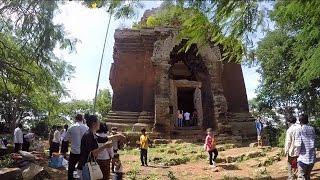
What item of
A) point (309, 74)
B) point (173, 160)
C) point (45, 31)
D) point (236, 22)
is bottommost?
point (173, 160)

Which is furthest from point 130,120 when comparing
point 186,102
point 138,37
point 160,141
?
point 186,102

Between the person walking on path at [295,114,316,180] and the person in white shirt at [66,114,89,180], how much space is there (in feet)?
13.3

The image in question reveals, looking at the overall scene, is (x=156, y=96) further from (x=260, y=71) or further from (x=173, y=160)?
(x=260, y=71)

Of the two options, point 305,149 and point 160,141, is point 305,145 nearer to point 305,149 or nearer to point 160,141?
point 305,149

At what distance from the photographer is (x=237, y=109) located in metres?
22.5

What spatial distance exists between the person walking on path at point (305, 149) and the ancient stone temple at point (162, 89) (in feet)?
40.3

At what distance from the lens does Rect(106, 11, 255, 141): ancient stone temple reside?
19969 millimetres

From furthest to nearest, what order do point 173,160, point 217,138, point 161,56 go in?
point 161,56, point 217,138, point 173,160

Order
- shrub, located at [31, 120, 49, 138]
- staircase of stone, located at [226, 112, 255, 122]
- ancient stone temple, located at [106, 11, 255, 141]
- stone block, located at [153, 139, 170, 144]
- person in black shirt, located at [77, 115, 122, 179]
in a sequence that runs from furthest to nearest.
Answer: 1. shrub, located at [31, 120, 49, 138]
2. staircase of stone, located at [226, 112, 255, 122]
3. ancient stone temple, located at [106, 11, 255, 141]
4. stone block, located at [153, 139, 170, 144]
5. person in black shirt, located at [77, 115, 122, 179]

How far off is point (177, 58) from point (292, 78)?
283 inches

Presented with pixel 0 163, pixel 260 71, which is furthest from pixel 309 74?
pixel 260 71

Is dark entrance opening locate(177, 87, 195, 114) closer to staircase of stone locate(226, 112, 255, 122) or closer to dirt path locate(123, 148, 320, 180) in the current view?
staircase of stone locate(226, 112, 255, 122)

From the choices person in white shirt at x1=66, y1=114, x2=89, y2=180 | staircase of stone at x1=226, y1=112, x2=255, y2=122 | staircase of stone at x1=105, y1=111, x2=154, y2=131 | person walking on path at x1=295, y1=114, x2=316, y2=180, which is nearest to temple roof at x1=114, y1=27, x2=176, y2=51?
staircase of stone at x1=105, y1=111, x2=154, y2=131

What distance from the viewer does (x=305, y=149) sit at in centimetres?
721
